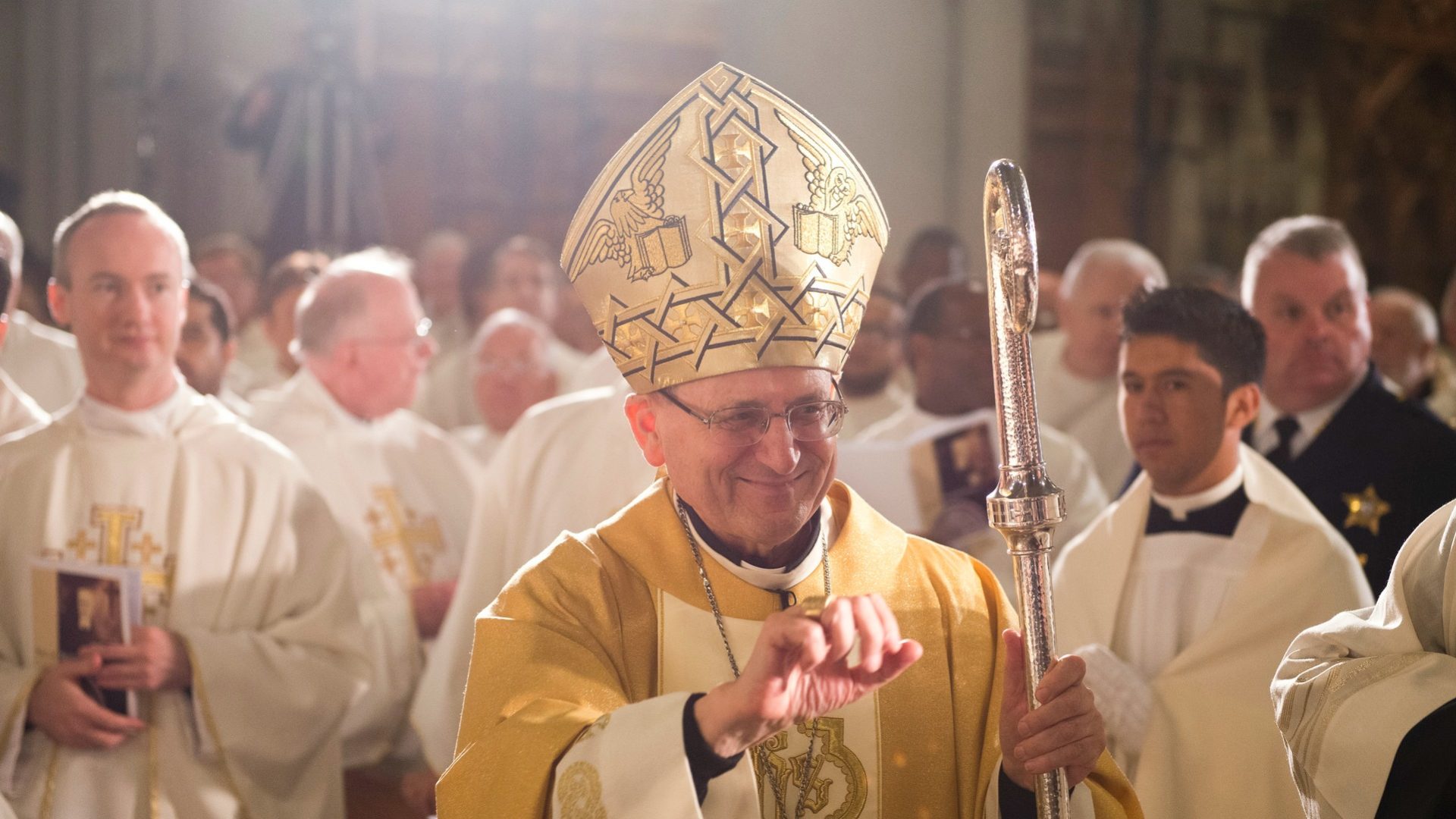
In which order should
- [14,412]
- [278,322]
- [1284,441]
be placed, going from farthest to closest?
[278,322] → [1284,441] → [14,412]

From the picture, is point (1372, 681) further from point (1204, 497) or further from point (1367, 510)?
point (1367, 510)

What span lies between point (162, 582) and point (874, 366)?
362cm

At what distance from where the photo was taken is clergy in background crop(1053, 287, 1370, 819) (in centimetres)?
395

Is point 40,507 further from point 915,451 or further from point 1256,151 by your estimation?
point 1256,151

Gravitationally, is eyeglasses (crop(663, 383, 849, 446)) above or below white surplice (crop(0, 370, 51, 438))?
above

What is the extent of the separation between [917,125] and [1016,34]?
131cm

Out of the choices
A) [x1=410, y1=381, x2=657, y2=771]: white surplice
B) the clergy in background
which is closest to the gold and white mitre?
the clergy in background

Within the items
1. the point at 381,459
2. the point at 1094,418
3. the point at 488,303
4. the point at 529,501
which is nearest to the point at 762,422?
the point at 529,501

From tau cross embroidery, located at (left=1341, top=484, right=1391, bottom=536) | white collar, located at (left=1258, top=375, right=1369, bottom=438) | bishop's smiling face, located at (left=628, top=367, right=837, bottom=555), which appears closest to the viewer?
bishop's smiling face, located at (left=628, top=367, right=837, bottom=555)

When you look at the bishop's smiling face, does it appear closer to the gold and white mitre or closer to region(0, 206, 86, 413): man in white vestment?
the gold and white mitre

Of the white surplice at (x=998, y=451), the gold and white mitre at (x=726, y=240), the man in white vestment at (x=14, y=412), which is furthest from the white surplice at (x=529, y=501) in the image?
the gold and white mitre at (x=726, y=240)

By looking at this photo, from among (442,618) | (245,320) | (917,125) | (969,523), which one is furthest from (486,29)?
(969,523)

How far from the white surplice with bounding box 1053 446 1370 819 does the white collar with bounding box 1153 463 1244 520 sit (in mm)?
32

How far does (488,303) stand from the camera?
9547 millimetres
